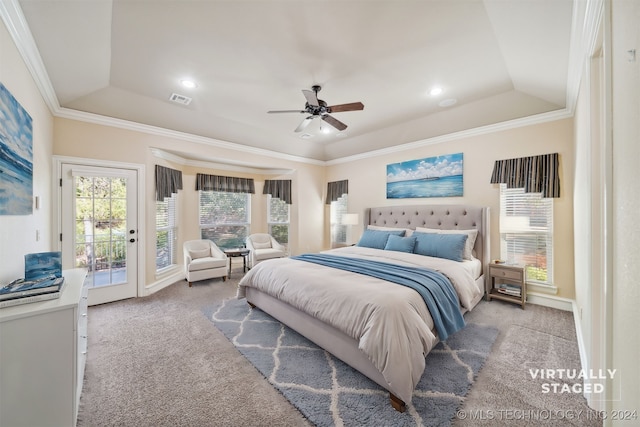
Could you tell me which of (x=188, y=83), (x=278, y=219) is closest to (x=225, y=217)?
(x=278, y=219)

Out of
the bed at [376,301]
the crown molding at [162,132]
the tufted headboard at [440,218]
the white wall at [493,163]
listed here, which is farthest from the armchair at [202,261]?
the white wall at [493,163]

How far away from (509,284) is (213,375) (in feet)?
13.2

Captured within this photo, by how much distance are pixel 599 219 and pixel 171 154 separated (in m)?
5.51

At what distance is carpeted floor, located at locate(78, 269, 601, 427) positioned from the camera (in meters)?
1.66

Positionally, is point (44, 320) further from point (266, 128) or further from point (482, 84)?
point (482, 84)

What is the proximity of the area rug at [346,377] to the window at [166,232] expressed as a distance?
2504 millimetres

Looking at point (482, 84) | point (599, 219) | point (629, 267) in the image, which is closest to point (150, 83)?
point (482, 84)

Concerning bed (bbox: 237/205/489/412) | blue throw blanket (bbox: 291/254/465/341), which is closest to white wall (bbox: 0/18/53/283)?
bed (bbox: 237/205/489/412)

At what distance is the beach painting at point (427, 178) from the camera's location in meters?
4.22

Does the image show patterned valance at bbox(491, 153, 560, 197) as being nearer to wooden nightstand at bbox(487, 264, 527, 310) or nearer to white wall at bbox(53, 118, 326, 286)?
wooden nightstand at bbox(487, 264, 527, 310)

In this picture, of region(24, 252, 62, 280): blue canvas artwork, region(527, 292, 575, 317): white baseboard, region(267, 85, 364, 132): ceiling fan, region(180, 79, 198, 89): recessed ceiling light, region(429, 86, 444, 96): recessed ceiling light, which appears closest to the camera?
region(24, 252, 62, 280): blue canvas artwork

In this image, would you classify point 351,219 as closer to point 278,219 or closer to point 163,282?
point 278,219

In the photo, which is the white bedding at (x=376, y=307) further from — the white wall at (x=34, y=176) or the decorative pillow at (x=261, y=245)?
the decorative pillow at (x=261, y=245)

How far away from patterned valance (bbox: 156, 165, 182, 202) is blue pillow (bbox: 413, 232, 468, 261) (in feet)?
13.9
